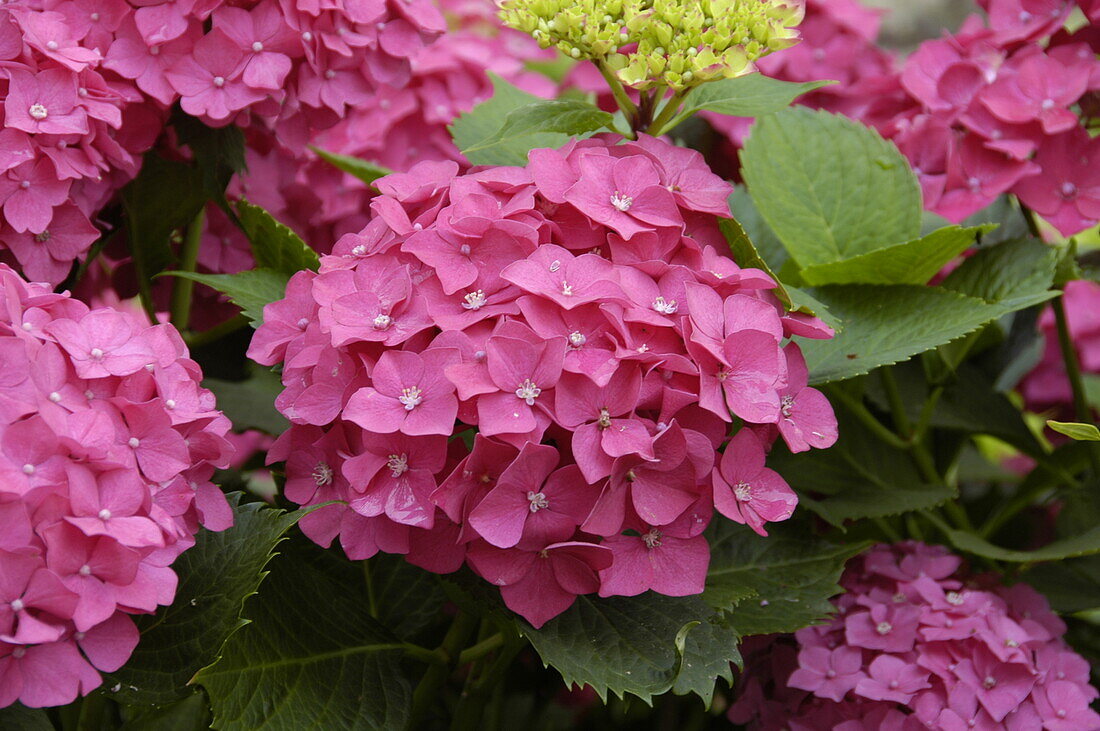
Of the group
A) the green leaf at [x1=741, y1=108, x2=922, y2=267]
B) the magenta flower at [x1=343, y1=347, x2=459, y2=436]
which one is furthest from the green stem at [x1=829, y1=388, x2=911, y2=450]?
the magenta flower at [x1=343, y1=347, x2=459, y2=436]

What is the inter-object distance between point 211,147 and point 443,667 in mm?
444

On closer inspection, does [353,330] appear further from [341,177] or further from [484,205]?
[341,177]

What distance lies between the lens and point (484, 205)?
0.65 metres

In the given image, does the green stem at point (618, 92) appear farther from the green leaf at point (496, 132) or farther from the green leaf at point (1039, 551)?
the green leaf at point (1039, 551)

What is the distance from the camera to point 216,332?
96cm

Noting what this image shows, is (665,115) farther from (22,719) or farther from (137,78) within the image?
(22,719)

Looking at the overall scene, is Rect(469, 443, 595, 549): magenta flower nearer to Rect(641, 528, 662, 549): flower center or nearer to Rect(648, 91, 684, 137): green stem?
Rect(641, 528, 662, 549): flower center

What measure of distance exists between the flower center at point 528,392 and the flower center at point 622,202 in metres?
0.14

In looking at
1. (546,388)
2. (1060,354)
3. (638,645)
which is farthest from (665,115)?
(1060,354)

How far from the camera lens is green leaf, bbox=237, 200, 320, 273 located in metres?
0.80

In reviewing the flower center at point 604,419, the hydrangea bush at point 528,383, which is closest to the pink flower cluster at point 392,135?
the hydrangea bush at point 528,383

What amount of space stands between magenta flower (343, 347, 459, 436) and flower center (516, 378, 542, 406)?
36 mm

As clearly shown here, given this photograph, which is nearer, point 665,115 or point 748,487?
point 748,487

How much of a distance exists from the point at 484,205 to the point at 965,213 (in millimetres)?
491
